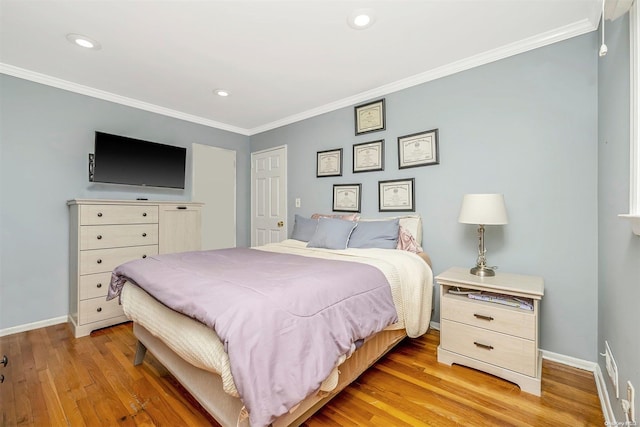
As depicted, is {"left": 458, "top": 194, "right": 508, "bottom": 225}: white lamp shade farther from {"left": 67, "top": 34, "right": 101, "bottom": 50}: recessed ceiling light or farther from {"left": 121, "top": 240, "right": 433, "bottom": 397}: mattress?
{"left": 67, "top": 34, "right": 101, "bottom": 50}: recessed ceiling light

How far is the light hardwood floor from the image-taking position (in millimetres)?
1469

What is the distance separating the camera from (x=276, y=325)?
1.12 m

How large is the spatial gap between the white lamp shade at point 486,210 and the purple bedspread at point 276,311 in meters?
0.82

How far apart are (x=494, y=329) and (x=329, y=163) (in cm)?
240

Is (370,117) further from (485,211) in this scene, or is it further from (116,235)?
(116,235)

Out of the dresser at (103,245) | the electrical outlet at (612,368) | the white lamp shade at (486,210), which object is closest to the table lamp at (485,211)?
the white lamp shade at (486,210)

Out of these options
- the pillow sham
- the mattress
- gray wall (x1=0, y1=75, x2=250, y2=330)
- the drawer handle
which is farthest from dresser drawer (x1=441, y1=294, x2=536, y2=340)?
gray wall (x1=0, y1=75, x2=250, y2=330)

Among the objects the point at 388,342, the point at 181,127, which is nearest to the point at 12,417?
the point at 388,342

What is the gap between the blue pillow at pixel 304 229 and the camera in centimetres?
309

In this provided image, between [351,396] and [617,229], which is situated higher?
[617,229]

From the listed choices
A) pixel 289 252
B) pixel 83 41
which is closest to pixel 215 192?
pixel 289 252

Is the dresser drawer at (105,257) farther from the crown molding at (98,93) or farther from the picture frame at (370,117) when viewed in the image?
the picture frame at (370,117)

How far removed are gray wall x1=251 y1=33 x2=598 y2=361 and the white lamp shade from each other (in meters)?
0.35

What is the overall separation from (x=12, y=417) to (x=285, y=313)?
65.7 inches
